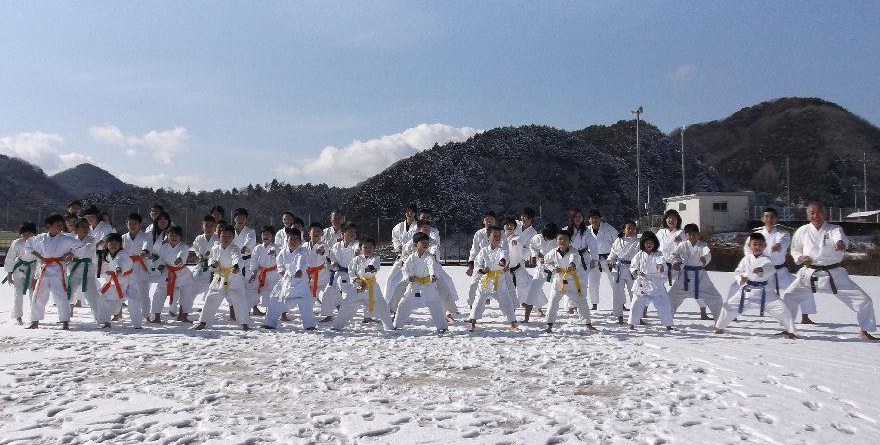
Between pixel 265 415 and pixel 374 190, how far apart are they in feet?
154

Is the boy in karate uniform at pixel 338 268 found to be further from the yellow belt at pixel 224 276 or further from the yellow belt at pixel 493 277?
the yellow belt at pixel 493 277

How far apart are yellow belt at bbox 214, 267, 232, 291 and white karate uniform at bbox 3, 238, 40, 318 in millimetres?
2523

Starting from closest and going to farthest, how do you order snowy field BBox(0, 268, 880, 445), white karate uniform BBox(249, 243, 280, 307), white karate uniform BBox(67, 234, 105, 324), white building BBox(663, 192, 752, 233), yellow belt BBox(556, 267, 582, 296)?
snowy field BBox(0, 268, 880, 445) → yellow belt BBox(556, 267, 582, 296) → white karate uniform BBox(67, 234, 105, 324) → white karate uniform BBox(249, 243, 280, 307) → white building BBox(663, 192, 752, 233)

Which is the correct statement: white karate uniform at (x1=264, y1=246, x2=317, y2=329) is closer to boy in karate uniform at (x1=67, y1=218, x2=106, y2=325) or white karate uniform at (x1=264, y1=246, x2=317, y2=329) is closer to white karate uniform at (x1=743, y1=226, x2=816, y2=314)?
boy in karate uniform at (x1=67, y1=218, x2=106, y2=325)

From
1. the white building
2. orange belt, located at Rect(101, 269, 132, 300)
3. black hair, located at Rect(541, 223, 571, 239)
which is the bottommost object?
orange belt, located at Rect(101, 269, 132, 300)

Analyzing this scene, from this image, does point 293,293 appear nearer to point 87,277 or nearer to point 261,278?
point 261,278

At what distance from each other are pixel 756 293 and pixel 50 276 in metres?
8.35

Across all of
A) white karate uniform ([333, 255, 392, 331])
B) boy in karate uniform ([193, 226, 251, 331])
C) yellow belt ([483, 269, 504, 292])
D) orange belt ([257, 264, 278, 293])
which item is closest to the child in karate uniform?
yellow belt ([483, 269, 504, 292])

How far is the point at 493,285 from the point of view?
7418 mm

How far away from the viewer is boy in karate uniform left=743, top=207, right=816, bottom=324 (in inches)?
270

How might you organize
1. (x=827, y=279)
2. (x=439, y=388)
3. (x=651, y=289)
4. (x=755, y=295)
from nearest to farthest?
(x=439, y=388) < (x=827, y=279) < (x=755, y=295) < (x=651, y=289)

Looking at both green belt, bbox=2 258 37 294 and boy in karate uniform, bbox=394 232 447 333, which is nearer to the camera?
boy in karate uniform, bbox=394 232 447 333

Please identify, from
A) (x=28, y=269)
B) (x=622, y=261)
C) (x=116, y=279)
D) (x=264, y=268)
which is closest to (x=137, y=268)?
(x=116, y=279)

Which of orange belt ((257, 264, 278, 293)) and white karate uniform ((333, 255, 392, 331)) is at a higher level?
orange belt ((257, 264, 278, 293))
